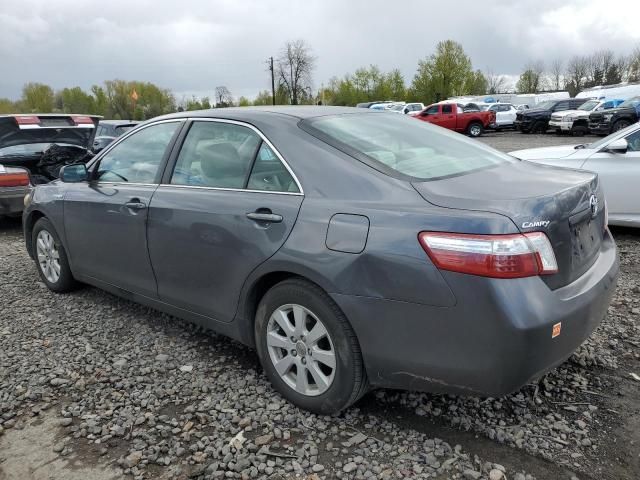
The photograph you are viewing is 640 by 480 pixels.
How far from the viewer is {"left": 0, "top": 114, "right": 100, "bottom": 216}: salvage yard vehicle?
24.2ft

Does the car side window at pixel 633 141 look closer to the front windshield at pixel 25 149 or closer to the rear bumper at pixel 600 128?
the front windshield at pixel 25 149

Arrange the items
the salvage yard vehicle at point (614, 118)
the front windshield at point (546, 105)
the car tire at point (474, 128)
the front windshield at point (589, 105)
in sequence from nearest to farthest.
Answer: the salvage yard vehicle at point (614, 118)
the front windshield at point (589, 105)
the car tire at point (474, 128)
the front windshield at point (546, 105)

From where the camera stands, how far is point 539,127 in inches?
1099

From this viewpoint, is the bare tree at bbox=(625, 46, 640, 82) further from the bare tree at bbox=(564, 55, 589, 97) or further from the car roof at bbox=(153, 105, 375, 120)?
the car roof at bbox=(153, 105, 375, 120)

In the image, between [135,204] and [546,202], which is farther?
[135,204]

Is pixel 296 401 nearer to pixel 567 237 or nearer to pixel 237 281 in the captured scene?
pixel 237 281

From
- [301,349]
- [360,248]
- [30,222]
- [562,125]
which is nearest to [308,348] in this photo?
[301,349]

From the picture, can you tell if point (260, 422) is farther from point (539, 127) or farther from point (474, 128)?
point (539, 127)

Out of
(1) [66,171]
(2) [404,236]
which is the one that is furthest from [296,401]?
(1) [66,171]

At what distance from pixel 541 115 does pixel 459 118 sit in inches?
159

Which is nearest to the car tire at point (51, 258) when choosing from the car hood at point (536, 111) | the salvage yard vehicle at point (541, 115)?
the salvage yard vehicle at point (541, 115)

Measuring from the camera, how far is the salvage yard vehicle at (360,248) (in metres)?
2.26

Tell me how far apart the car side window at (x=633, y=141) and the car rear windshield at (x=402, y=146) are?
3.66 metres

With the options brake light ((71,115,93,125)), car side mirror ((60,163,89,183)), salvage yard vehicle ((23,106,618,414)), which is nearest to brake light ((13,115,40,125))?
brake light ((71,115,93,125))
